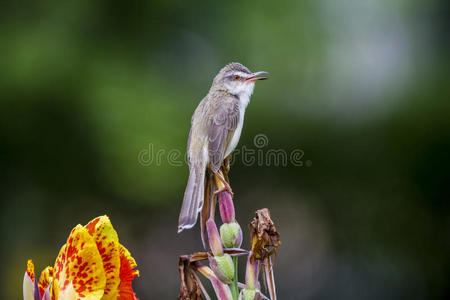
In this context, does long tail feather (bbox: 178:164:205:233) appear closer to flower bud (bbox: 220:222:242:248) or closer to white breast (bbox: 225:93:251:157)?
flower bud (bbox: 220:222:242:248)

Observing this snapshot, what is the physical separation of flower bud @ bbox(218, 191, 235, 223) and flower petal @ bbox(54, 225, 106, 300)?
32cm

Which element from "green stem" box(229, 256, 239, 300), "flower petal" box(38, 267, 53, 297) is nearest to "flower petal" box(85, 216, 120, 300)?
"flower petal" box(38, 267, 53, 297)

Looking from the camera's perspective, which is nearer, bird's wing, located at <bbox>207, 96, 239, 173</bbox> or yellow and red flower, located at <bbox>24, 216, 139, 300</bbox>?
yellow and red flower, located at <bbox>24, 216, 139, 300</bbox>

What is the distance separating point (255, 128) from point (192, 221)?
3133 mm

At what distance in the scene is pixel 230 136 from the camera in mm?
2420

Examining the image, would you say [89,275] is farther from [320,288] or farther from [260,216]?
[320,288]

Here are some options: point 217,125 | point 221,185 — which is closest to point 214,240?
point 221,185

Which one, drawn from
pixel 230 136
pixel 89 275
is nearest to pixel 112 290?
pixel 89 275

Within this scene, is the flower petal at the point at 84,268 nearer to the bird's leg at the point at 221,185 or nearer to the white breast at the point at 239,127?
the bird's leg at the point at 221,185

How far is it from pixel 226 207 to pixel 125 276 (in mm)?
258

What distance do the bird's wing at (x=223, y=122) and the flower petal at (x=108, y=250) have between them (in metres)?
1.27

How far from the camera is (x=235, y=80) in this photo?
2.90m

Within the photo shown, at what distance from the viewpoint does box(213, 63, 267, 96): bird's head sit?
284 cm

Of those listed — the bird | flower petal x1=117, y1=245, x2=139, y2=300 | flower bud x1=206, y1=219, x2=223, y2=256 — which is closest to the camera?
flower petal x1=117, y1=245, x2=139, y2=300
